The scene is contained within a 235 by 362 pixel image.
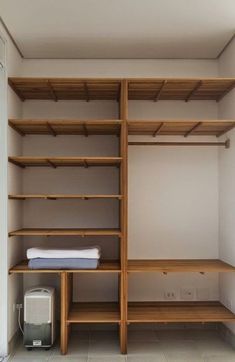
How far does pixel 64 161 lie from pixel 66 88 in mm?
648

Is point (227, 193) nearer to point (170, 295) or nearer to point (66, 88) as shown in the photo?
point (170, 295)

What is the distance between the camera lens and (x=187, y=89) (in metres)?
3.04

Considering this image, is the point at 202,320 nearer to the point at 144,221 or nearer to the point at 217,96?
the point at 144,221

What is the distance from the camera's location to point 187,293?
128 inches

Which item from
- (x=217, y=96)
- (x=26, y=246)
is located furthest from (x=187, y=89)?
(x=26, y=246)

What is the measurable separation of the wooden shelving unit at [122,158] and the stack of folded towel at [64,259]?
0.16ft

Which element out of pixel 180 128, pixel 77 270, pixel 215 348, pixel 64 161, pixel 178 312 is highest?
pixel 180 128

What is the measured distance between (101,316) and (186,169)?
1.55 meters

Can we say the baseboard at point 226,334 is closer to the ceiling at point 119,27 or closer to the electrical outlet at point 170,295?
the electrical outlet at point 170,295

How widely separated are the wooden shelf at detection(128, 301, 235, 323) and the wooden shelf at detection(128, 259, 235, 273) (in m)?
0.40

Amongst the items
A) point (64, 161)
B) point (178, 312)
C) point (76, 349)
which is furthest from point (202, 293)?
point (64, 161)

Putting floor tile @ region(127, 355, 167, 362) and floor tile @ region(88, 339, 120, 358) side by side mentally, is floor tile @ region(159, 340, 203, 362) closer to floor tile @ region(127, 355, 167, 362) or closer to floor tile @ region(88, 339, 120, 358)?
floor tile @ region(127, 355, 167, 362)

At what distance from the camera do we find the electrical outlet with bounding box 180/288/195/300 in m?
3.25

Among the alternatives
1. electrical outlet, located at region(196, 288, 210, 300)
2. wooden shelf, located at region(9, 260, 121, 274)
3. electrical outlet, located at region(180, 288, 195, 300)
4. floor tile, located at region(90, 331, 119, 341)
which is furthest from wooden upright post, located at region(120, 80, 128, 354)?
electrical outlet, located at region(196, 288, 210, 300)
